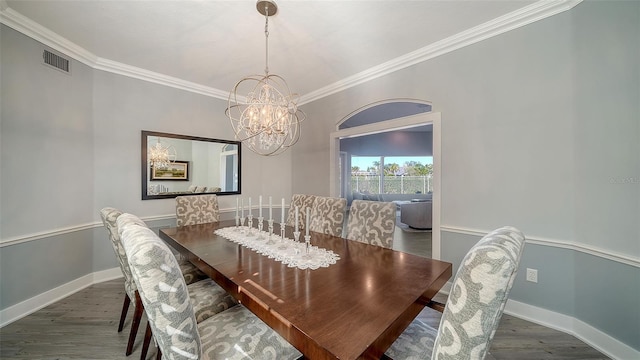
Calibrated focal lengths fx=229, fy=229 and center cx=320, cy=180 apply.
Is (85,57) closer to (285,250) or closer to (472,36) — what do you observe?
(285,250)

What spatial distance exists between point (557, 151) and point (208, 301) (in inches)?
115

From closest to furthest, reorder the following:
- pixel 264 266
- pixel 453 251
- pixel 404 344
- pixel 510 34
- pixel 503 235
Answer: pixel 503 235, pixel 404 344, pixel 264 266, pixel 510 34, pixel 453 251

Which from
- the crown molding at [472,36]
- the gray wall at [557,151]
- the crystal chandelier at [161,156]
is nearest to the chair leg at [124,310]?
the crystal chandelier at [161,156]

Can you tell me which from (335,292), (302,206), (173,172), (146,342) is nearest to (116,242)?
(146,342)

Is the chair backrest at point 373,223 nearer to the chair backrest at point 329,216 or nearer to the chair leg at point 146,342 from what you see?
the chair backrest at point 329,216

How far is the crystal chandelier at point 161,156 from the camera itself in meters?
3.18

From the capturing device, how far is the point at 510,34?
212 centimetres

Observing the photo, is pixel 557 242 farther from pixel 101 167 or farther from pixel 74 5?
pixel 101 167

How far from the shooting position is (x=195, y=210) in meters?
2.81

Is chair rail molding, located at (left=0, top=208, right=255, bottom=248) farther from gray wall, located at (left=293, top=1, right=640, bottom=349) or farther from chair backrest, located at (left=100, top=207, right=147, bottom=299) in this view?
gray wall, located at (left=293, top=1, right=640, bottom=349)

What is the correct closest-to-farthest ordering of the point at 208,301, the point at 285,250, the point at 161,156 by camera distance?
1. the point at 208,301
2. the point at 285,250
3. the point at 161,156

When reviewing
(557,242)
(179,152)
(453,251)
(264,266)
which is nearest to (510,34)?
(557,242)

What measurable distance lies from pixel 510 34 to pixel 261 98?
2.36 metres

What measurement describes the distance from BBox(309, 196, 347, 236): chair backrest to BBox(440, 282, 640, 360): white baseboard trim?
1.75m
